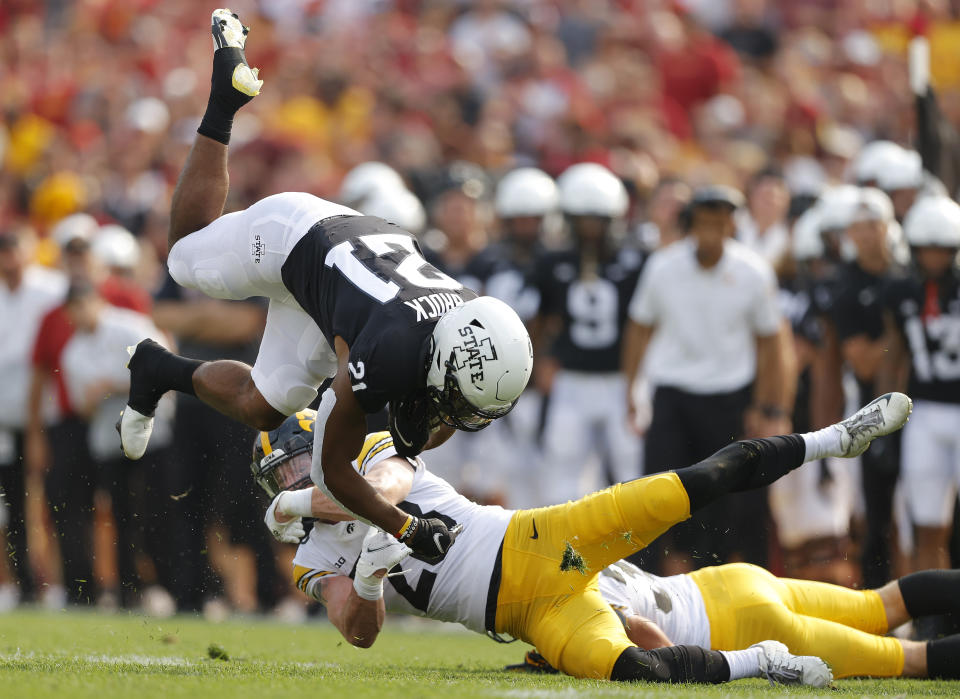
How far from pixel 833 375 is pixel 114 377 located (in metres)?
3.75

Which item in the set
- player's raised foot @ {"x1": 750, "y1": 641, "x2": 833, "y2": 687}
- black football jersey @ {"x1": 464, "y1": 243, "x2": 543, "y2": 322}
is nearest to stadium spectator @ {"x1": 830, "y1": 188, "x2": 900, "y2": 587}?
black football jersey @ {"x1": 464, "y1": 243, "x2": 543, "y2": 322}

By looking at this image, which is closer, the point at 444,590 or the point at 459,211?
the point at 444,590

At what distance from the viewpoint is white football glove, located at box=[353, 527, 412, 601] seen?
4.54 metres

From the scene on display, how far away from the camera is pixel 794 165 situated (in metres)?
10.3

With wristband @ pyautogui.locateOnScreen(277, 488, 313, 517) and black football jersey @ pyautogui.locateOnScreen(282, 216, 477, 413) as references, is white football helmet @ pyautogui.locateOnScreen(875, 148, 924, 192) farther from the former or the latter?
wristband @ pyautogui.locateOnScreen(277, 488, 313, 517)

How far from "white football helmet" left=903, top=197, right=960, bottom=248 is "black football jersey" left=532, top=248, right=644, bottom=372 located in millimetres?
1766

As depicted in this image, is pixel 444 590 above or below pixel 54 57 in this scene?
below

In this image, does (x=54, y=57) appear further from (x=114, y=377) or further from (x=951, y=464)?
(x=951, y=464)

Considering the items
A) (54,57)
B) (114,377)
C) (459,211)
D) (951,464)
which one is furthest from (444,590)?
(54,57)

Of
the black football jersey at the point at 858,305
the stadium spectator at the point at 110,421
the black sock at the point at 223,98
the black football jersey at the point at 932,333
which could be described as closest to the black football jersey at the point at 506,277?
the black football jersey at the point at 858,305

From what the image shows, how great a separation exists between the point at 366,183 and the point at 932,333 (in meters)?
3.67

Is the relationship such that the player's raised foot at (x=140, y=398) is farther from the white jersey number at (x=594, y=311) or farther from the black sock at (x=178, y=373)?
the white jersey number at (x=594, y=311)

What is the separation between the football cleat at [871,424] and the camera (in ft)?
16.3

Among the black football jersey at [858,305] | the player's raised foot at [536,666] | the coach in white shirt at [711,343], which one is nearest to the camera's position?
the player's raised foot at [536,666]
